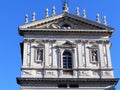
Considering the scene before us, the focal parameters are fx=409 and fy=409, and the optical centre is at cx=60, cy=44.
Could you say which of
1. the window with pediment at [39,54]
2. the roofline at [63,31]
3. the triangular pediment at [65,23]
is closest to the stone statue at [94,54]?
the roofline at [63,31]

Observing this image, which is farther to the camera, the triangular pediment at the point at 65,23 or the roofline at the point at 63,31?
the triangular pediment at the point at 65,23

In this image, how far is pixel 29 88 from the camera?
41719 millimetres

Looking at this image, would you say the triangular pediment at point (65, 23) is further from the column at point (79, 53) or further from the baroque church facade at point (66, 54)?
the column at point (79, 53)

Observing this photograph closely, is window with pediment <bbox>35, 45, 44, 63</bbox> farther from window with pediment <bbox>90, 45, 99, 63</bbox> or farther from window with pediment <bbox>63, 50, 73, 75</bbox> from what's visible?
window with pediment <bbox>90, 45, 99, 63</bbox>

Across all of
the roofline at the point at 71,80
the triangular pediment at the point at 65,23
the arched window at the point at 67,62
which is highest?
the triangular pediment at the point at 65,23

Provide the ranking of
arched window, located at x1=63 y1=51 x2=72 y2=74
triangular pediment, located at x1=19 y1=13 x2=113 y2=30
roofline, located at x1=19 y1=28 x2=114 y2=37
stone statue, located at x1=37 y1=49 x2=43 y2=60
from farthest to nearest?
triangular pediment, located at x1=19 y1=13 x2=113 y2=30
roofline, located at x1=19 y1=28 x2=114 y2=37
stone statue, located at x1=37 y1=49 x2=43 y2=60
arched window, located at x1=63 y1=51 x2=72 y2=74

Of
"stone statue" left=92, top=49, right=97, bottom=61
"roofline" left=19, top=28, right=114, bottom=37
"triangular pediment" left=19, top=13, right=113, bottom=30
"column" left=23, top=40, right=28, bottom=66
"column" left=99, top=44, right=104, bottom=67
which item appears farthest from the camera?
"triangular pediment" left=19, top=13, right=113, bottom=30

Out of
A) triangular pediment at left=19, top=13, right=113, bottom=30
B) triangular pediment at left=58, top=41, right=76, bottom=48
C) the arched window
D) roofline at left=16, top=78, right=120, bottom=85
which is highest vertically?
triangular pediment at left=19, top=13, right=113, bottom=30

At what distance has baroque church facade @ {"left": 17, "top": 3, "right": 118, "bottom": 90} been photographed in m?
42.2

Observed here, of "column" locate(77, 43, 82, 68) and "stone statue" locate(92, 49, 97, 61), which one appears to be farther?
"stone statue" locate(92, 49, 97, 61)

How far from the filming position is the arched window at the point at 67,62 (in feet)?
142

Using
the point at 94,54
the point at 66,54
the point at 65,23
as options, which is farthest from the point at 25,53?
the point at 94,54

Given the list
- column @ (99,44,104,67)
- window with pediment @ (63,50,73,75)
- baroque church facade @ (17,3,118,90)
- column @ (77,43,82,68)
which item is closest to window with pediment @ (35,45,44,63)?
baroque church facade @ (17,3,118,90)

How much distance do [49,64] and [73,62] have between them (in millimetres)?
2593
